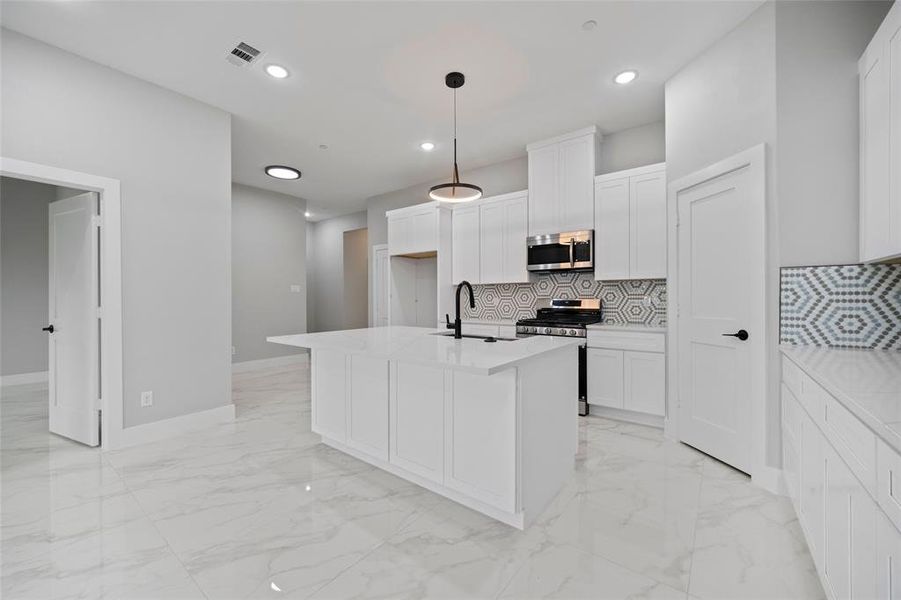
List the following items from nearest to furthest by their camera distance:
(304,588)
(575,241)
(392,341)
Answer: (304,588)
(392,341)
(575,241)

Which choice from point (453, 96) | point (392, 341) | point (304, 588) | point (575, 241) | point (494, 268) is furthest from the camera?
point (494, 268)

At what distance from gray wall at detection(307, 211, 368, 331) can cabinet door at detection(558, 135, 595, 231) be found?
4899mm

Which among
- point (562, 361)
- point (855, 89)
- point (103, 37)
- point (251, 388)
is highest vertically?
point (103, 37)

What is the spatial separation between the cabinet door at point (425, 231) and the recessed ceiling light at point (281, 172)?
1.82 metres

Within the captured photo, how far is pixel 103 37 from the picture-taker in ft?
8.62

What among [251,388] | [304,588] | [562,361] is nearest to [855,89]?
[562,361]

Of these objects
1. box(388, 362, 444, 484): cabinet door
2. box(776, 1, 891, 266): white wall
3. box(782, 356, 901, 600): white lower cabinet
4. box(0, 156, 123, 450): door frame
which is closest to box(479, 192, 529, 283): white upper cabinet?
box(776, 1, 891, 266): white wall

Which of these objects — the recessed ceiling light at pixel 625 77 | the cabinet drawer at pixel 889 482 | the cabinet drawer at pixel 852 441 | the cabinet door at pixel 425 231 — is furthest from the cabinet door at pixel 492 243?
the cabinet drawer at pixel 889 482

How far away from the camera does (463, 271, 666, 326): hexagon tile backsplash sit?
390 cm

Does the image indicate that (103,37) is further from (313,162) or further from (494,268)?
(494,268)

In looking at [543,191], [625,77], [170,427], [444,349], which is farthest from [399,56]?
[170,427]

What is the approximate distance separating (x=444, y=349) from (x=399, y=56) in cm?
232

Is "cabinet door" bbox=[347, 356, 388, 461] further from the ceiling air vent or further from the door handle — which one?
the ceiling air vent

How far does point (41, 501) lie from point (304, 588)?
6.34 feet
